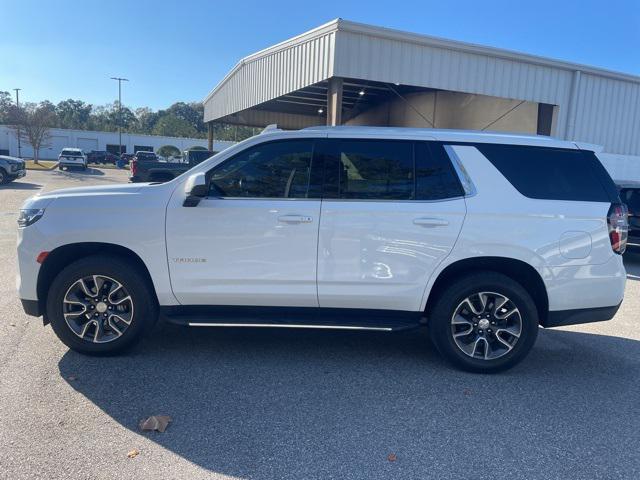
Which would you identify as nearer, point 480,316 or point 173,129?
point 480,316

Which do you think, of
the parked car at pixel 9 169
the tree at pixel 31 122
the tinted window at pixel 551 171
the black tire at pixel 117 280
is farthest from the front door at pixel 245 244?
the tree at pixel 31 122

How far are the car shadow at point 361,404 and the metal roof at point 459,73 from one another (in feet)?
28.3

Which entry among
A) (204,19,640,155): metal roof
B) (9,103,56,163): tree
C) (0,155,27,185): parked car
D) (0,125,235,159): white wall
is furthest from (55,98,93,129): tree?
(204,19,640,155): metal roof

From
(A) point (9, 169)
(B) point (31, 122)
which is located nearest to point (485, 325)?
(A) point (9, 169)

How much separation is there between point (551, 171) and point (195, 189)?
304 centimetres

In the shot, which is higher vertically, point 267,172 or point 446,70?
point 446,70

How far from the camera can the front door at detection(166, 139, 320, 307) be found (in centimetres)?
428

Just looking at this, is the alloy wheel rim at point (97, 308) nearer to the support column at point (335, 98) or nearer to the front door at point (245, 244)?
the front door at point (245, 244)

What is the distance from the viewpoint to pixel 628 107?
606 inches

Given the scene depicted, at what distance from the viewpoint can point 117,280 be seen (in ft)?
14.1

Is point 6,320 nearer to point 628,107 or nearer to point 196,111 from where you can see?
point 628,107

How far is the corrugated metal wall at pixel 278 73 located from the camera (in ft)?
40.4

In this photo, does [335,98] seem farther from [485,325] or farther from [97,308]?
[97,308]

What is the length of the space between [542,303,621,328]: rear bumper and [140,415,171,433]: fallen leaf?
3.20m
